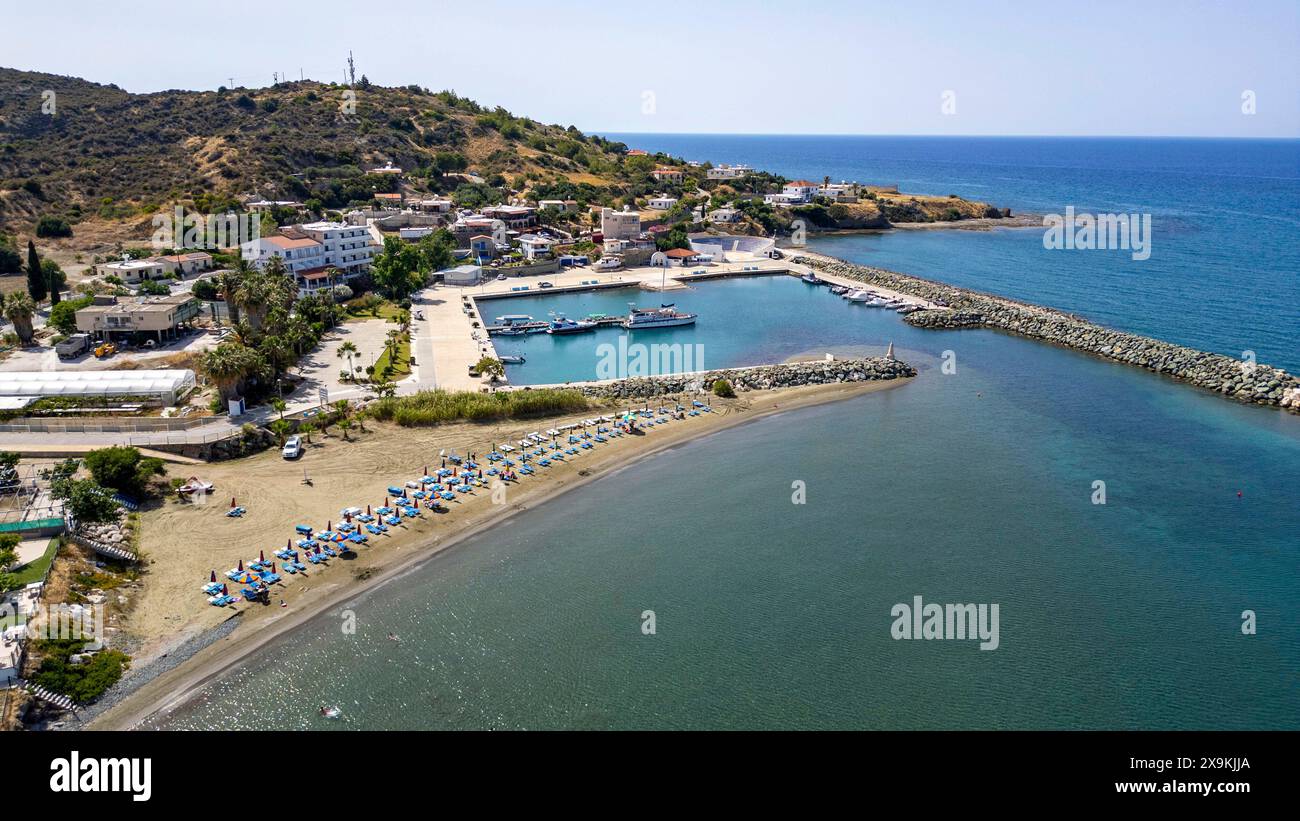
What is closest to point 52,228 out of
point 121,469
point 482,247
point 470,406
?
point 482,247

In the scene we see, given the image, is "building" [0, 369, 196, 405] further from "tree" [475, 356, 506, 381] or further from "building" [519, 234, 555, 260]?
"building" [519, 234, 555, 260]

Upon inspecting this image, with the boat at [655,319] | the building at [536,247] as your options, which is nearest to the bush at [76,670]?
the boat at [655,319]

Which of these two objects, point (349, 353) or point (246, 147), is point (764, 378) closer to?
point (349, 353)

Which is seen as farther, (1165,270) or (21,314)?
(1165,270)

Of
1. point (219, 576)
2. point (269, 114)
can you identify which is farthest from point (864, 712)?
point (269, 114)

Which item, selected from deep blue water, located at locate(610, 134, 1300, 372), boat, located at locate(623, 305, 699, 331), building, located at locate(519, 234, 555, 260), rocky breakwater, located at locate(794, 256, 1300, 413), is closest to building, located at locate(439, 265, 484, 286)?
building, located at locate(519, 234, 555, 260)

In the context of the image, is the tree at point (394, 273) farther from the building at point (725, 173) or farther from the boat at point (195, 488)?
the building at point (725, 173)
